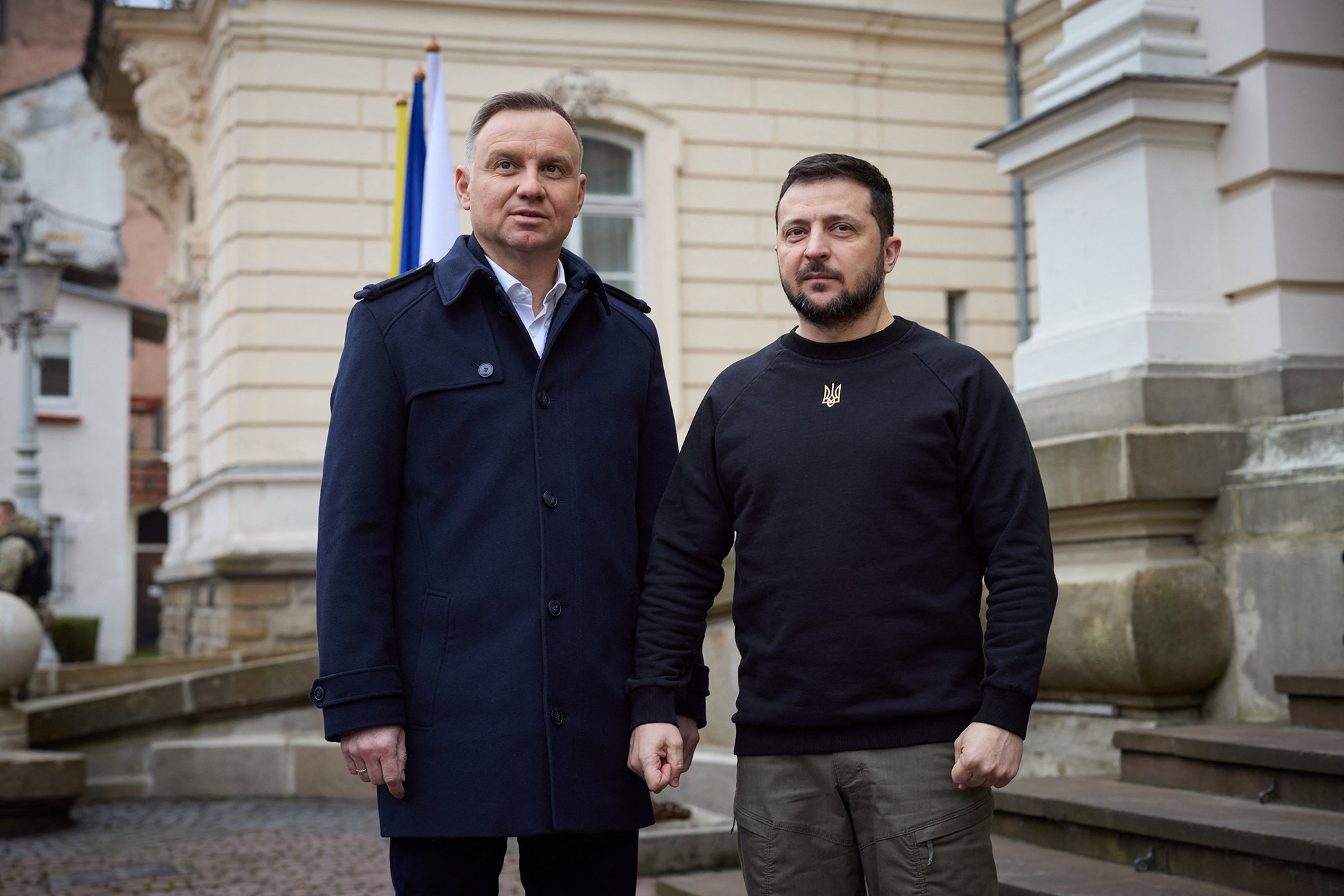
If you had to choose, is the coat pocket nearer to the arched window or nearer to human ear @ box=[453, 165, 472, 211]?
human ear @ box=[453, 165, 472, 211]

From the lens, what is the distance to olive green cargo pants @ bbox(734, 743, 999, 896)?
2.56m

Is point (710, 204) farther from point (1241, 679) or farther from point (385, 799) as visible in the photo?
point (385, 799)

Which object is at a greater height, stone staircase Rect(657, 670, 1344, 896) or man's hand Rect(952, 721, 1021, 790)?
man's hand Rect(952, 721, 1021, 790)

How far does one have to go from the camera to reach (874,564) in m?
2.64

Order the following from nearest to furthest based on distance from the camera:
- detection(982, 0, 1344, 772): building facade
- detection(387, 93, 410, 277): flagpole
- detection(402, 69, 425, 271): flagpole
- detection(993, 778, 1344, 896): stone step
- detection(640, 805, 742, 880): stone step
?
detection(993, 778, 1344, 896): stone step < detection(982, 0, 1344, 772): building facade < detection(640, 805, 742, 880): stone step < detection(402, 69, 425, 271): flagpole < detection(387, 93, 410, 277): flagpole

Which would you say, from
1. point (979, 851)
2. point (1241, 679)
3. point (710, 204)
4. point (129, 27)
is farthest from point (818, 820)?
point (129, 27)

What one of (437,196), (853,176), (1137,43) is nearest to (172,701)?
(437,196)

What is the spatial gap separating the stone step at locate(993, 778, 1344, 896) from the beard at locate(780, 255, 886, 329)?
6.03 feet

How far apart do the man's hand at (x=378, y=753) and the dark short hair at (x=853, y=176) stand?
3.95ft

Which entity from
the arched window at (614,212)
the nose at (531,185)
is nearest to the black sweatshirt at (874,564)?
the nose at (531,185)

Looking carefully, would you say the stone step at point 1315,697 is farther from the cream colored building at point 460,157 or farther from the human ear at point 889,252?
the cream colored building at point 460,157

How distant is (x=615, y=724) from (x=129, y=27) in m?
13.4

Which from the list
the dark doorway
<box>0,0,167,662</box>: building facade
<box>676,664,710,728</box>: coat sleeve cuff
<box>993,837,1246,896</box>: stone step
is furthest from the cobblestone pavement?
the dark doorway

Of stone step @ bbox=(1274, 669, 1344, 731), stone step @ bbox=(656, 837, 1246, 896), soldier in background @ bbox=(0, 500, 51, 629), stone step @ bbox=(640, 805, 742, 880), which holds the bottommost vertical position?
stone step @ bbox=(640, 805, 742, 880)
